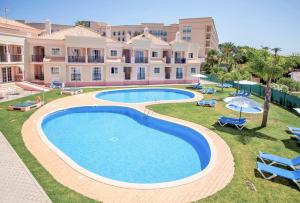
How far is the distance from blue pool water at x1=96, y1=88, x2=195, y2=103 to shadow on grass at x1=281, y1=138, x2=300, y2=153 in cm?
1671

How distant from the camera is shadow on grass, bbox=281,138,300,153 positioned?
13.6 m

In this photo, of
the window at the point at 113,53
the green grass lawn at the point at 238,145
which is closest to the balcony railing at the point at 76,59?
the window at the point at 113,53

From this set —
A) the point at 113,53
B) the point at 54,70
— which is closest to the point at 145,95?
the point at 113,53

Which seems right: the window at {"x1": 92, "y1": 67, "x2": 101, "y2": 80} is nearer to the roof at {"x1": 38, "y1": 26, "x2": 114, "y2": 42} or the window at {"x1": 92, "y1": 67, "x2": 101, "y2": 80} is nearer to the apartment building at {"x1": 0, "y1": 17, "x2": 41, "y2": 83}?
the roof at {"x1": 38, "y1": 26, "x2": 114, "y2": 42}

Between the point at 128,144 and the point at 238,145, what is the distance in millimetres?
6756

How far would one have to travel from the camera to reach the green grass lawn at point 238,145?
8617 millimetres

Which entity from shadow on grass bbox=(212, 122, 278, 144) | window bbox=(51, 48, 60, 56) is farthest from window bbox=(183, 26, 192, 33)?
shadow on grass bbox=(212, 122, 278, 144)

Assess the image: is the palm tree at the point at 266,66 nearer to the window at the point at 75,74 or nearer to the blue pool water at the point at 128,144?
the blue pool water at the point at 128,144

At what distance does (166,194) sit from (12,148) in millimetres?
8558

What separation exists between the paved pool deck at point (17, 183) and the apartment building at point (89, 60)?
2202 centimetres

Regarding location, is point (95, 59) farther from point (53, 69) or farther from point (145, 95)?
point (145, 95)

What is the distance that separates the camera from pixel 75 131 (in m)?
17.5

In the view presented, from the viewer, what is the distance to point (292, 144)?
14273mm

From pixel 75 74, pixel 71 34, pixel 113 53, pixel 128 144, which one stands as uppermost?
pixel 71 34
